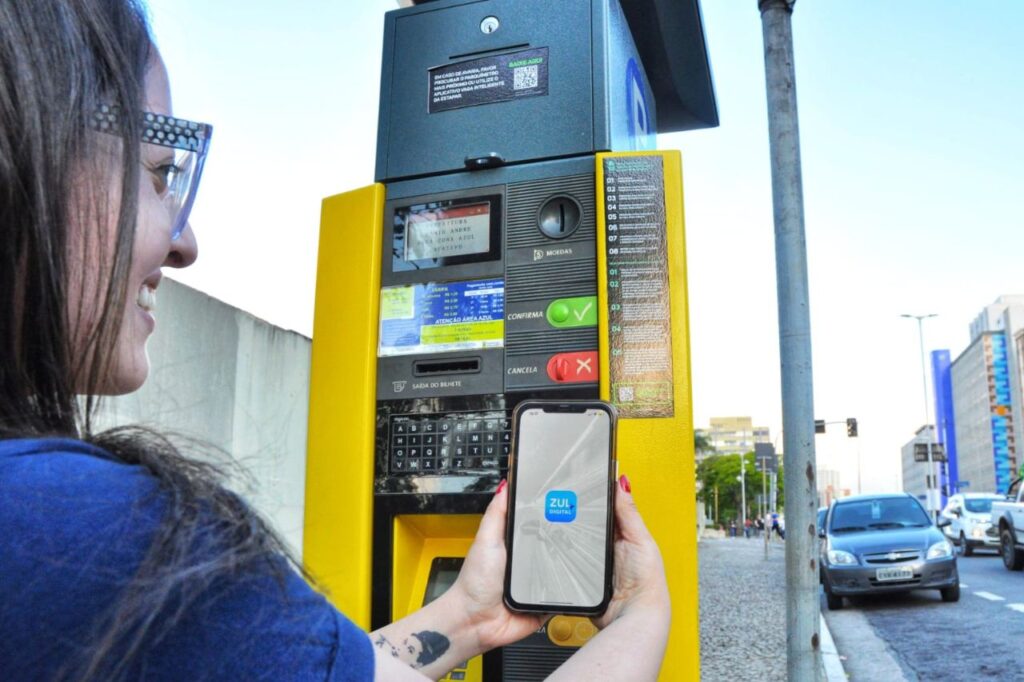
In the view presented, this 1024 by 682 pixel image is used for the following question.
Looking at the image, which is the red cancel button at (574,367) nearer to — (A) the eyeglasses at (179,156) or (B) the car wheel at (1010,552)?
(A) the eyeglasses at (179,156)

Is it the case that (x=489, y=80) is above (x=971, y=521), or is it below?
above

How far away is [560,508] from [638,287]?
1.84ft

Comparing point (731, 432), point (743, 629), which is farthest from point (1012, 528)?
point (731, 432)

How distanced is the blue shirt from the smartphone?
0.81 metres

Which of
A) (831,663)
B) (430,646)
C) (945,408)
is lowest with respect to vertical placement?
(831,663)

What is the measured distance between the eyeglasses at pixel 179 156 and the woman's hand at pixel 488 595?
0.71 meters

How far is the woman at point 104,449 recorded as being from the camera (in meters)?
0.53

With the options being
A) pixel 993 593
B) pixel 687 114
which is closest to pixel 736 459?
pixel 993 593

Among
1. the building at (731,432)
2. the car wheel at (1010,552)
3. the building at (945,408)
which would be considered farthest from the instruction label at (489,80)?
the building at (731,432)

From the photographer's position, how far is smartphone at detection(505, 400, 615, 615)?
4.48 ft

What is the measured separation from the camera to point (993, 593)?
10.0 m

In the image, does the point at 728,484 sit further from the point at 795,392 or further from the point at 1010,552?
the point at 795,392

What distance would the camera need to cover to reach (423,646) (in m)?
1.27

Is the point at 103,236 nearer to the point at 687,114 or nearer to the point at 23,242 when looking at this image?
the point at 23,242
